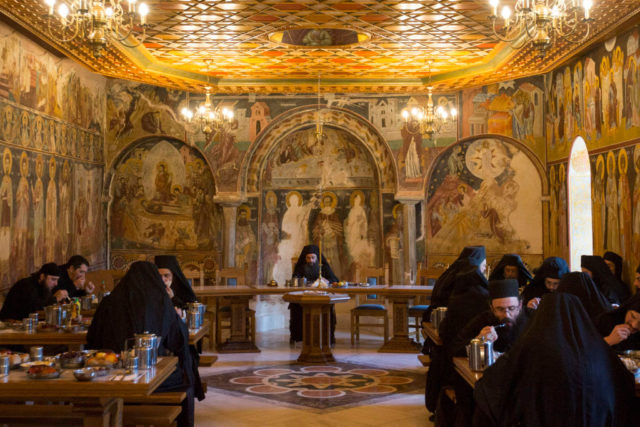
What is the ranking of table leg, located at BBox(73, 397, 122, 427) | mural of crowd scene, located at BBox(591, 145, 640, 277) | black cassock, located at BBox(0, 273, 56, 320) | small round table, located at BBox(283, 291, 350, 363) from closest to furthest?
table leg, located at BBox(73, 397, 122, 427)
black cassock, located at BBox(0, 273, 56, 320)
mural of crowd scene, located at BBox(591, 145, 640, 277)
small round table, located at BBox(283, 291, 350, 363)

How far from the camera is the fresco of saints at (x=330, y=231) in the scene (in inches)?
644

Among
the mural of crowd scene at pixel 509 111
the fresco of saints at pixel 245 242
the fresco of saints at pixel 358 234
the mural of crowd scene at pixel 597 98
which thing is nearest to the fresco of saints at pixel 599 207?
the mural of crowd scene at pixel 597 98

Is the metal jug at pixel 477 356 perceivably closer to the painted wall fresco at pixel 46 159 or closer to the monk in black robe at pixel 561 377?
the monk in black robe at pixel 561 377

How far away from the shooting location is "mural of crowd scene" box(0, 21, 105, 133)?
10.7m

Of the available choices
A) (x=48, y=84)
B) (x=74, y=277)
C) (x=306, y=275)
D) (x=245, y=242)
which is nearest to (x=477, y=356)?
(x=74, y=277)

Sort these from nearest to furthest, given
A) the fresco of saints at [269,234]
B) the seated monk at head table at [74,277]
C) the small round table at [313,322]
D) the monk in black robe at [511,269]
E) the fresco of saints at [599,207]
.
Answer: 1. the monk in black robe at [511,269]
2. the seated monk at head table at [74,277]
3. the small round table at [313,322]
4. the fresco of saints at [599,207]
5. the fresco of saints at [269,234]

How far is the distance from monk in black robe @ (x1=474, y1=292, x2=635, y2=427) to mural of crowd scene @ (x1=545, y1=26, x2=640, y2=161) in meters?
7.16

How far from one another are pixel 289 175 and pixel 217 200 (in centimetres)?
188

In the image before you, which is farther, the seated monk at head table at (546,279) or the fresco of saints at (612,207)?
the fresco of saints at (612,207)

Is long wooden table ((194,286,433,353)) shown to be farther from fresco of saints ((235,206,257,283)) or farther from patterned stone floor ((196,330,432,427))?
fresco of saints ((235,206,257,283))

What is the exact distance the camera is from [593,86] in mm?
12117

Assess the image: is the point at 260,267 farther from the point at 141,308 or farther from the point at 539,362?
the point at 539,362

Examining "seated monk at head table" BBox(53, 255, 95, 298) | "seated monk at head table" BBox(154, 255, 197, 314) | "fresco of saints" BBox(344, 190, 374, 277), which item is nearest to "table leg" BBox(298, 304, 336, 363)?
"seated monk at head table" BBox(154, 255, 197, 314)

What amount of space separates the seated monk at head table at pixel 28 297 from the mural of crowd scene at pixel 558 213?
940 cm
